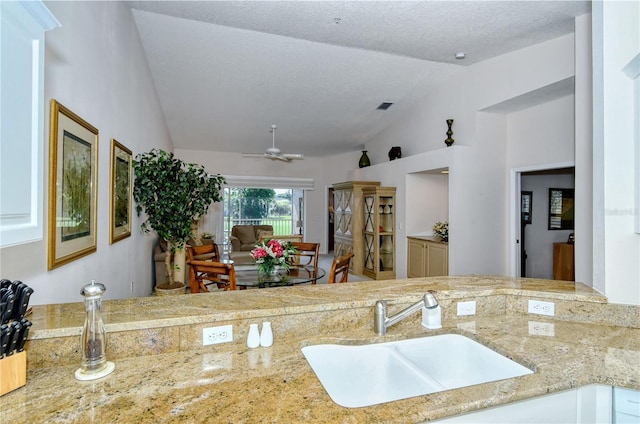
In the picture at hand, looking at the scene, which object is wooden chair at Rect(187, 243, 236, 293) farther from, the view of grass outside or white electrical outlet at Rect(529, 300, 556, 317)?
the view of grass outside

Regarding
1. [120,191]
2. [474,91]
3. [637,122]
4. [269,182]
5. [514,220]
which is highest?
[474,91]

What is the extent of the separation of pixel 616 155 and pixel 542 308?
0.91 metres

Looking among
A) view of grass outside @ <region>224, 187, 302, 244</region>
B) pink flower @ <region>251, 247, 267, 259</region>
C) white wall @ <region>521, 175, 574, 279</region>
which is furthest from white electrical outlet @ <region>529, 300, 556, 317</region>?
view of grass outside @ <region>224, 187, 302, 244</region>

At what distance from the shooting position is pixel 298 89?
17.7 ft

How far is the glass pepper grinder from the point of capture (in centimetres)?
110

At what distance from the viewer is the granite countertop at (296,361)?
95 centimetres

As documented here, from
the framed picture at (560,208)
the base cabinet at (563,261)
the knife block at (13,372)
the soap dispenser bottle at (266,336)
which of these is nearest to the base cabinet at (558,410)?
the soap dispenser bottle at (266,336)

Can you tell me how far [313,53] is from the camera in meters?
4.49

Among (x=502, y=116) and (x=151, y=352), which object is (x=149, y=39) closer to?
(x=151, y=352)

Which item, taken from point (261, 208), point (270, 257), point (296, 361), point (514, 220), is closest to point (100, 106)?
point (270, 257)

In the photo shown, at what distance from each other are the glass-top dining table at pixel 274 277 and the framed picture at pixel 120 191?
1.19 m

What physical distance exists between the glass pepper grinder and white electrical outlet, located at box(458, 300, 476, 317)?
5.19 feet

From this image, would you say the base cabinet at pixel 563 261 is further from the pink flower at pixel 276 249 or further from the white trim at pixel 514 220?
the pink flower at pixel 276 249

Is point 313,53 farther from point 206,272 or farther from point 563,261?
point 563,261
